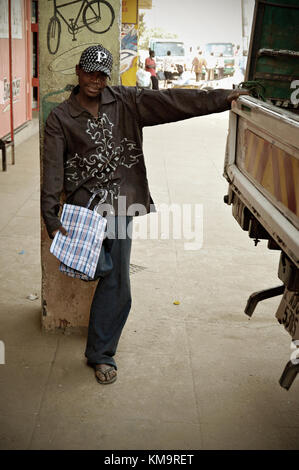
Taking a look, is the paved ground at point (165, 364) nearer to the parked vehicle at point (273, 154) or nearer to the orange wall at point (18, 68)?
the parked vehicle at point (273, 154)

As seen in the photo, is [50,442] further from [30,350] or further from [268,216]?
[268,216]

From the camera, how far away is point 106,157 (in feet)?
10.6

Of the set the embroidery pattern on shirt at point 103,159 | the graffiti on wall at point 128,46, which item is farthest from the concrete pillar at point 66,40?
the graffiti on wall at point 128,46

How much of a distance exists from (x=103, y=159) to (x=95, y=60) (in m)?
0.56

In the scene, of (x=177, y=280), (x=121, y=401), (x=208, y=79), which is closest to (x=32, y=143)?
(x=177, y=280)

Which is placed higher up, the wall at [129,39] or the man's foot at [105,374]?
the wall at [129,39]

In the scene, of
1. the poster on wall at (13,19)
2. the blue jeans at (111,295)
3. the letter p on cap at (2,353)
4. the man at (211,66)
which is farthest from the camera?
the man at (211,66)

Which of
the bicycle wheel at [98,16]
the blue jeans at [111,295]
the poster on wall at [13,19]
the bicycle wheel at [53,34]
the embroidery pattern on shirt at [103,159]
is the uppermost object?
the poster on wall at [13,19]

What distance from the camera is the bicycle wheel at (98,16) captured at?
3332mm

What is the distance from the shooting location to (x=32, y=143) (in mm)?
10766

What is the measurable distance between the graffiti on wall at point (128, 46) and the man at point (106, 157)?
13542 mm

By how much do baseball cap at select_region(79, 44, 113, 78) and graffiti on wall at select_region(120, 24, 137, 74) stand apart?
13.6 meters

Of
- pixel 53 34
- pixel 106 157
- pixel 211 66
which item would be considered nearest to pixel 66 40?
pixel 53 34

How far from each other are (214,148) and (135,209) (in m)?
8.45
